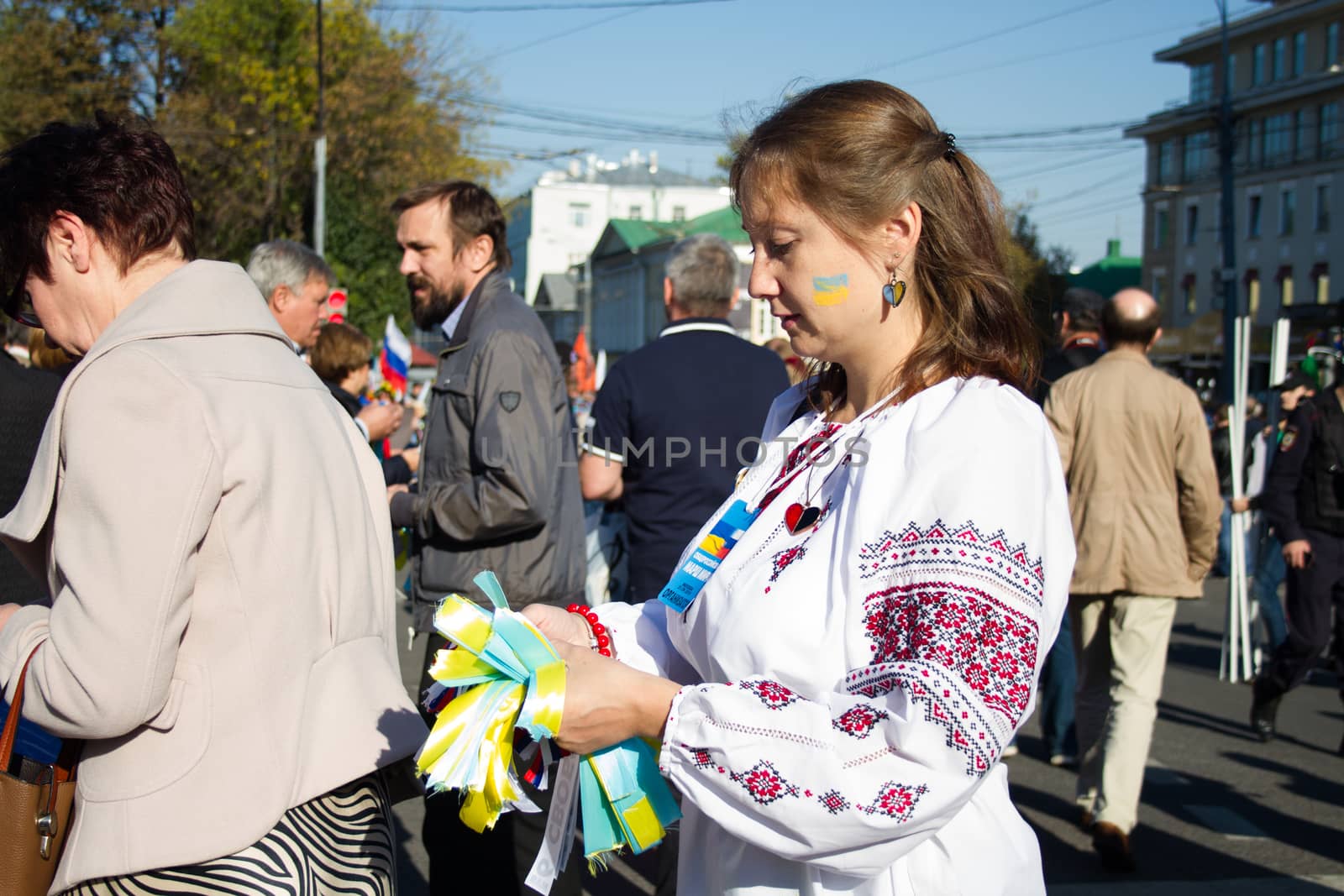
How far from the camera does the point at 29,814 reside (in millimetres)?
1951

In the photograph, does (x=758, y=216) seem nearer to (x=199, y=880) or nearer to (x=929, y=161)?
(x=929, y=161)

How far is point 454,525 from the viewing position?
12.1 ft

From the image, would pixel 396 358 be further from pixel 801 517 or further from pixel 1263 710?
pixel 801 517

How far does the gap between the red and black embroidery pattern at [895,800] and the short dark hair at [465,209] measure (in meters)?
2.89

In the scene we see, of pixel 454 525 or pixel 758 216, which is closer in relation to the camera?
pixel 758 216

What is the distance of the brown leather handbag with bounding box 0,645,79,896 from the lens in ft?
6.38

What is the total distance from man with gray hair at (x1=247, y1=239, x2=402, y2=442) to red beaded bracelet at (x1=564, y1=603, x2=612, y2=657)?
2797 millimetres

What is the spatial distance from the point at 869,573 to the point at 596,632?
→ 66 centimetres

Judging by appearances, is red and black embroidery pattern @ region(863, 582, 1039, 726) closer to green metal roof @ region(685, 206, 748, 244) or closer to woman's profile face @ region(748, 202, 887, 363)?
woman's profile face @ region(748, 202, 887, 363)

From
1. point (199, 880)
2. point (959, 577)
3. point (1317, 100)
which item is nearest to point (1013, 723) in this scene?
point (959, 577)

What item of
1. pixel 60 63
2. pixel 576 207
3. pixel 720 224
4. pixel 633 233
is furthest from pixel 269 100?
pixel 576 207

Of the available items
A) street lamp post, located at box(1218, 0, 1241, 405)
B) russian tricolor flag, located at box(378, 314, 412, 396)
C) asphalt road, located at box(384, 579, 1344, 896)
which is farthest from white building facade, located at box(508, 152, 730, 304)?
asphalt road, located at box(384, 579, 1344, 896)

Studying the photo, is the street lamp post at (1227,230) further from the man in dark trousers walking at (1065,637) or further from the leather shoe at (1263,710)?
the man in dark trousers walking at (1065,637)

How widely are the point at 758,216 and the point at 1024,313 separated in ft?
1.45
